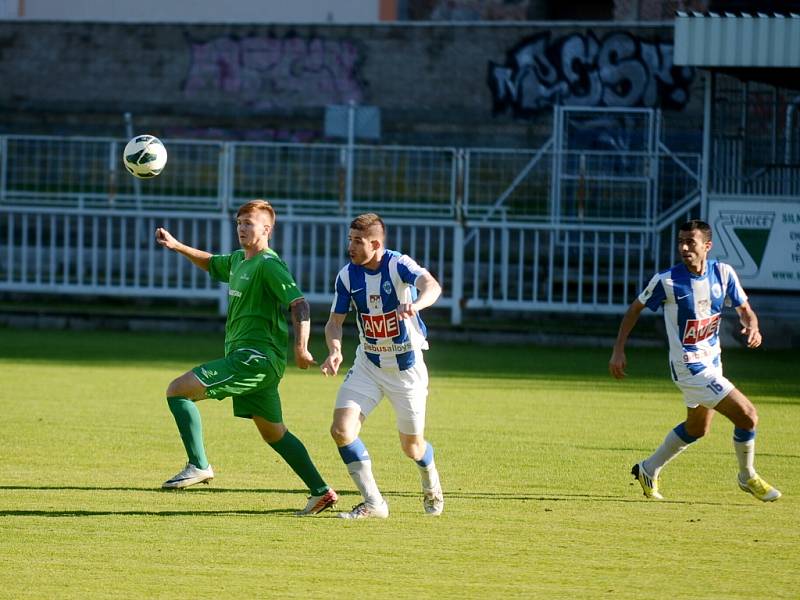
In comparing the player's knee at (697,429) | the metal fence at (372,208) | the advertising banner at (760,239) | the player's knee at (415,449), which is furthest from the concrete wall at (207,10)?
the player's knee at (415,449)

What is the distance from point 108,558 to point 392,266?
2366 mm

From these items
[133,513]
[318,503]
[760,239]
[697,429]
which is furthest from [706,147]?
[133,513]

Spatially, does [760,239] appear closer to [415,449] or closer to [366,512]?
[415,449]

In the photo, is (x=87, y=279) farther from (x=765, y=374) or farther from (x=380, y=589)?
(x=380, y=589)

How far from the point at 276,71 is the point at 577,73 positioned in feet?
18.9

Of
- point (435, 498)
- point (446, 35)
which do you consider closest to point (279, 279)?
point (435, 498)

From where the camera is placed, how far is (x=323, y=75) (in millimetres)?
26938

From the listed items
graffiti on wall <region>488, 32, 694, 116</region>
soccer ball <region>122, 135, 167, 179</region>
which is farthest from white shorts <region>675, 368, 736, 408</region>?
graffiti on wall <region>488, 32, 694, 116</region>

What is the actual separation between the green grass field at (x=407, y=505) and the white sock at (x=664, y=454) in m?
0.21

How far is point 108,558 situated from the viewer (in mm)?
6844

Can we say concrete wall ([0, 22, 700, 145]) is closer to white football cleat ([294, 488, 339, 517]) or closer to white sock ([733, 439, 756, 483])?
white sock ([733, 439, 756, 483])

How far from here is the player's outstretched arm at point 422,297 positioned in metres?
7.58

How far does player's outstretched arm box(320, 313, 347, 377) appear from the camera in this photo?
25.1ft

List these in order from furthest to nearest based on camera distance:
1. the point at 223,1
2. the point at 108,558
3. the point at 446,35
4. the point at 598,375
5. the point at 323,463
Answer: the point at 223,1 < the point at 446,35 < the point at 598,375 < the point at 323,463 < the point at 108,558
